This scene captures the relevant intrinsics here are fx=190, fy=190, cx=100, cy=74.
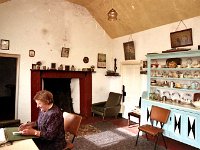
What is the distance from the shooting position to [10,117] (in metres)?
5.04

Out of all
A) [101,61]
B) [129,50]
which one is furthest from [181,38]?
[101,61]

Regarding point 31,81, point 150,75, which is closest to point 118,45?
point 150,75

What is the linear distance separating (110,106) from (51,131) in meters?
4.15

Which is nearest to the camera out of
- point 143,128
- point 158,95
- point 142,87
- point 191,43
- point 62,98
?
point 143,128

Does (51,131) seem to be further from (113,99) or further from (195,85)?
(113,99)

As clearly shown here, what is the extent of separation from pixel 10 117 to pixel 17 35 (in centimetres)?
218

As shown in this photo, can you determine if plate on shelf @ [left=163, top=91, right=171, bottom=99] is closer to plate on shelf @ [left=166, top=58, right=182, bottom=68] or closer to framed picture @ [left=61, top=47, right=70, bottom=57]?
plate on shelf @ [left=166, top=58, right=182, bottom=68]

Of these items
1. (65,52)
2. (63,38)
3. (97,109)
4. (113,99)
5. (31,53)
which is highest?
(63,38)

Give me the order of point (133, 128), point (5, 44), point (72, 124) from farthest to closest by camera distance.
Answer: point (133, 128)
point (5, 44)
point (72, 124)

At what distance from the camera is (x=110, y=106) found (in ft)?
20.2

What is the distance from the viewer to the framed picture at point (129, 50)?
5.89m

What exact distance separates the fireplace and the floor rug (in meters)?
1.48

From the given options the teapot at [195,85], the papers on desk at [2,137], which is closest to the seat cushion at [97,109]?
the teapot at [195,85]

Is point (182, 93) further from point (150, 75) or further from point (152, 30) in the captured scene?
point (152, 30)
